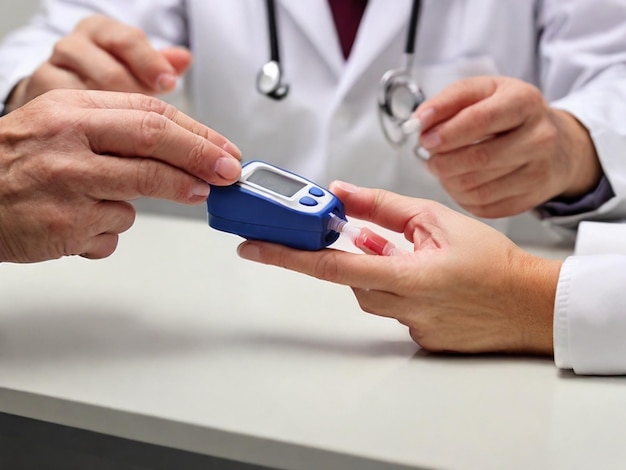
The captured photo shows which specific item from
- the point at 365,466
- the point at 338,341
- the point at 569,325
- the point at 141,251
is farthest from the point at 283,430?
the point at 141,251

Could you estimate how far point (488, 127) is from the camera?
92 cm

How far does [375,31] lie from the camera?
4.03 feet

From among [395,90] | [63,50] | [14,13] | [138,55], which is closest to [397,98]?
[395,90]

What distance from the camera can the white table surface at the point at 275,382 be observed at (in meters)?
0.56

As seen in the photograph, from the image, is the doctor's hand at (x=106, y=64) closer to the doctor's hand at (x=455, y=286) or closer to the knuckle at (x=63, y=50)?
the knuckle at (x=63, y=50)

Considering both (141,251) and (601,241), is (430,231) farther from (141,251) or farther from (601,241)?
(141,251)

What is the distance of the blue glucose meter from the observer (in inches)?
26.5

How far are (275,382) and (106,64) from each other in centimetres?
60

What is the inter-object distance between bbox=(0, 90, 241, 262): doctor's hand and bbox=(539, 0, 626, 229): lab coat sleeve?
1.83ft

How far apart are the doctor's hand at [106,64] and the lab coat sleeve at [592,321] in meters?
0.64

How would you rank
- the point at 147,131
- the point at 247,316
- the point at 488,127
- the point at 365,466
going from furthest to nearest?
the point at 488,127 → the point at 247,316 → the point at 147,131 → the point at 365,466

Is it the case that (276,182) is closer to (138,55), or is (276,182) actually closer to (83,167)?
(83,167)

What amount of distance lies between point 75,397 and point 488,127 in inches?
22.3

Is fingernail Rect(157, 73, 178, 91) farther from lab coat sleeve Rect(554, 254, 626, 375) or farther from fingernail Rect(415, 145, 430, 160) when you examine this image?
lab coat sleeve Rect(554, 254, 626, 375)
